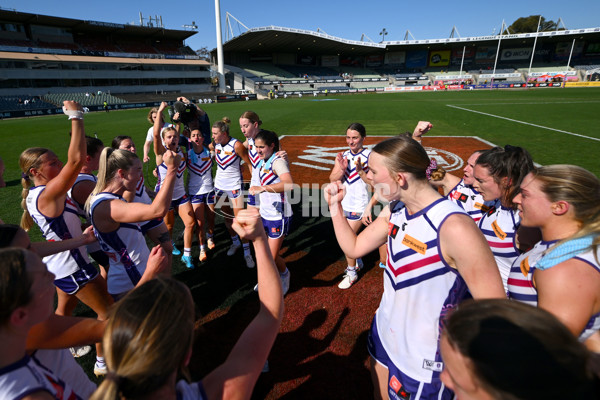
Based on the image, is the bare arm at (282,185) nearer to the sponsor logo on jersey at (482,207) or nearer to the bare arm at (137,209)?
the bare arm at (137,209)

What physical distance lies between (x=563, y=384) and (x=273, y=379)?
288cm

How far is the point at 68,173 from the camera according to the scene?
2.70 meters

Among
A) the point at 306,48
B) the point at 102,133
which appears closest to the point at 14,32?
the point at 102,133

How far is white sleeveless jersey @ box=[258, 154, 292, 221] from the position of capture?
4.37 metres

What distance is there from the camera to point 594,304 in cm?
156

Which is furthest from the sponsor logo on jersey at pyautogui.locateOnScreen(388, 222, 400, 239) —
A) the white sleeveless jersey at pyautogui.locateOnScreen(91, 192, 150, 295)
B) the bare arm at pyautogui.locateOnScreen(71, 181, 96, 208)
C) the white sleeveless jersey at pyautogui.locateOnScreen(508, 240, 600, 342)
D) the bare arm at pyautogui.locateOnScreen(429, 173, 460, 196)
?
the bare arm at pyautogui.locateOnScreen(71, 181, 96, 208)

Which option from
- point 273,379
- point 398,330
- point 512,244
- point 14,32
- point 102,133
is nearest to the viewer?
point 398,330

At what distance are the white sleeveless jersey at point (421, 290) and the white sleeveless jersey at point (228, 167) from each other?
4.01m

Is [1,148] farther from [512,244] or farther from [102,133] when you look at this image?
[512,244]

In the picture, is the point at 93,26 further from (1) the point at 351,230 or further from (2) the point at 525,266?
(2) the point at 525,266

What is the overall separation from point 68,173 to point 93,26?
68941 mm

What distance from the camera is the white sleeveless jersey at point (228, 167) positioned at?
554cm

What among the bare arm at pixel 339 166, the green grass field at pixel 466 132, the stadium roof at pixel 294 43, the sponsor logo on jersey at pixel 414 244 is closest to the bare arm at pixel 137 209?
the bare arm at pixel 339 166

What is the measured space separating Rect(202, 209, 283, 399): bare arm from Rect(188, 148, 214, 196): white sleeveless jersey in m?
4.25
